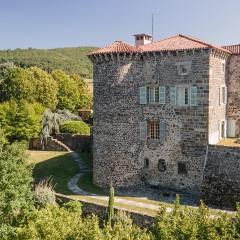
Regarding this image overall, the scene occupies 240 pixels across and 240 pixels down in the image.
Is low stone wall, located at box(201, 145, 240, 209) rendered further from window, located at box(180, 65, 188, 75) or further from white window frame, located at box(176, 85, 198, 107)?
window, located at box(180, 65, 188, 75)

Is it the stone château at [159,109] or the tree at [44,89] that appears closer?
the stone château at [159,109]

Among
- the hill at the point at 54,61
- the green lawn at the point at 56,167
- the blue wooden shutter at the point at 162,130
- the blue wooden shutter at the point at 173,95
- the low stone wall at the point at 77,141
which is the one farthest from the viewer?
the hill at the point at 54,61

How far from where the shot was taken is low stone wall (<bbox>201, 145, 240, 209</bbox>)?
1128 inches

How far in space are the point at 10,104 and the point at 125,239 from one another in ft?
122

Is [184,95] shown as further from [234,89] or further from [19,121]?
[19,121]

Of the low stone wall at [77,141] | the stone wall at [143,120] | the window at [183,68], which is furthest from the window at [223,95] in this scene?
the low stone wall at [77,141]

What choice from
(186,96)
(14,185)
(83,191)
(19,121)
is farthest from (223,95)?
(19,121)

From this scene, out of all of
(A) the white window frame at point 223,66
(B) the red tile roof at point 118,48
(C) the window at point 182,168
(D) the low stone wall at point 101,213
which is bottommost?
(D) the low stone wall at point 101,213

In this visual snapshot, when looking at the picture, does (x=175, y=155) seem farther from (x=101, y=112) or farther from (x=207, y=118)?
(x=101, y=112)

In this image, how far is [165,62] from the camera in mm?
31562

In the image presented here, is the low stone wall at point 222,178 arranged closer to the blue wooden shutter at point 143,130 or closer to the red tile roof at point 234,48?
the blue wooden shutter at point 143,130

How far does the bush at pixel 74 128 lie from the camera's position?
51.7m

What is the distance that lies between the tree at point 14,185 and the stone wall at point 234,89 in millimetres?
18256

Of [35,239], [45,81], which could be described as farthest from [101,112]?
[45,81]
